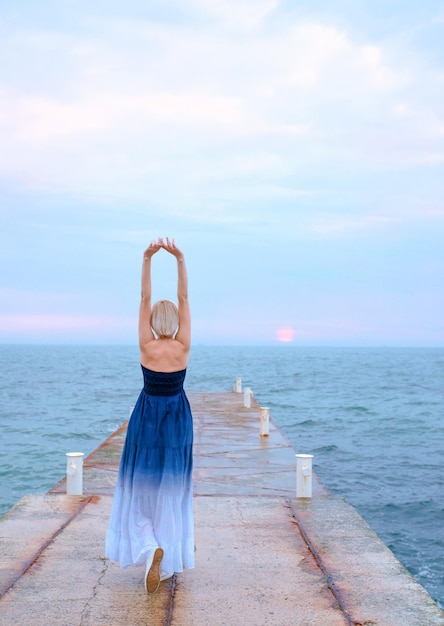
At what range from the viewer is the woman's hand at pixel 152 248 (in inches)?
214

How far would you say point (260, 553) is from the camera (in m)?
6.59

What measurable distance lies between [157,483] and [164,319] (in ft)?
4.20

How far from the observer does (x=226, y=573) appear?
595cm

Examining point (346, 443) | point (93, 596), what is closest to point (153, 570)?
point (93, 596)

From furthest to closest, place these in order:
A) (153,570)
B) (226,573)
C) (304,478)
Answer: (304,478) → (226,573) → (153,570)

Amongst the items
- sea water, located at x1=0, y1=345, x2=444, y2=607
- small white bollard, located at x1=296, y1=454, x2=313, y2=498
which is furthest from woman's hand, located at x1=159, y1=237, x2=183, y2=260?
sea water, located at x1=0, y1=345, x2=444, y2=607

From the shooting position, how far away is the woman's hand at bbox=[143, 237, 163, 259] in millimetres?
5426

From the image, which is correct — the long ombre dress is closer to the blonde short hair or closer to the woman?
the woman

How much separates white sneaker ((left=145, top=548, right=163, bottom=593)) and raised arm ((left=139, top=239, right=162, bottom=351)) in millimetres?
1567

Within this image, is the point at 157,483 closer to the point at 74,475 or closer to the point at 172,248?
the point at 172,248

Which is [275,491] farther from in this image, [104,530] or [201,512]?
[104,530]

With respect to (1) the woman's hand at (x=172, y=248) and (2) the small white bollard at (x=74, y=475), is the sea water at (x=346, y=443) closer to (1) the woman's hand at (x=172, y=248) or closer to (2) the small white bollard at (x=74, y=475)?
(2) the small white bollard at (x=74, y=475)

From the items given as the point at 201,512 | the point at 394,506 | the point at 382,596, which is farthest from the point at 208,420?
the point at 382,596

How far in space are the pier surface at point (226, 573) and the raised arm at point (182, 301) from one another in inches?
78.7
